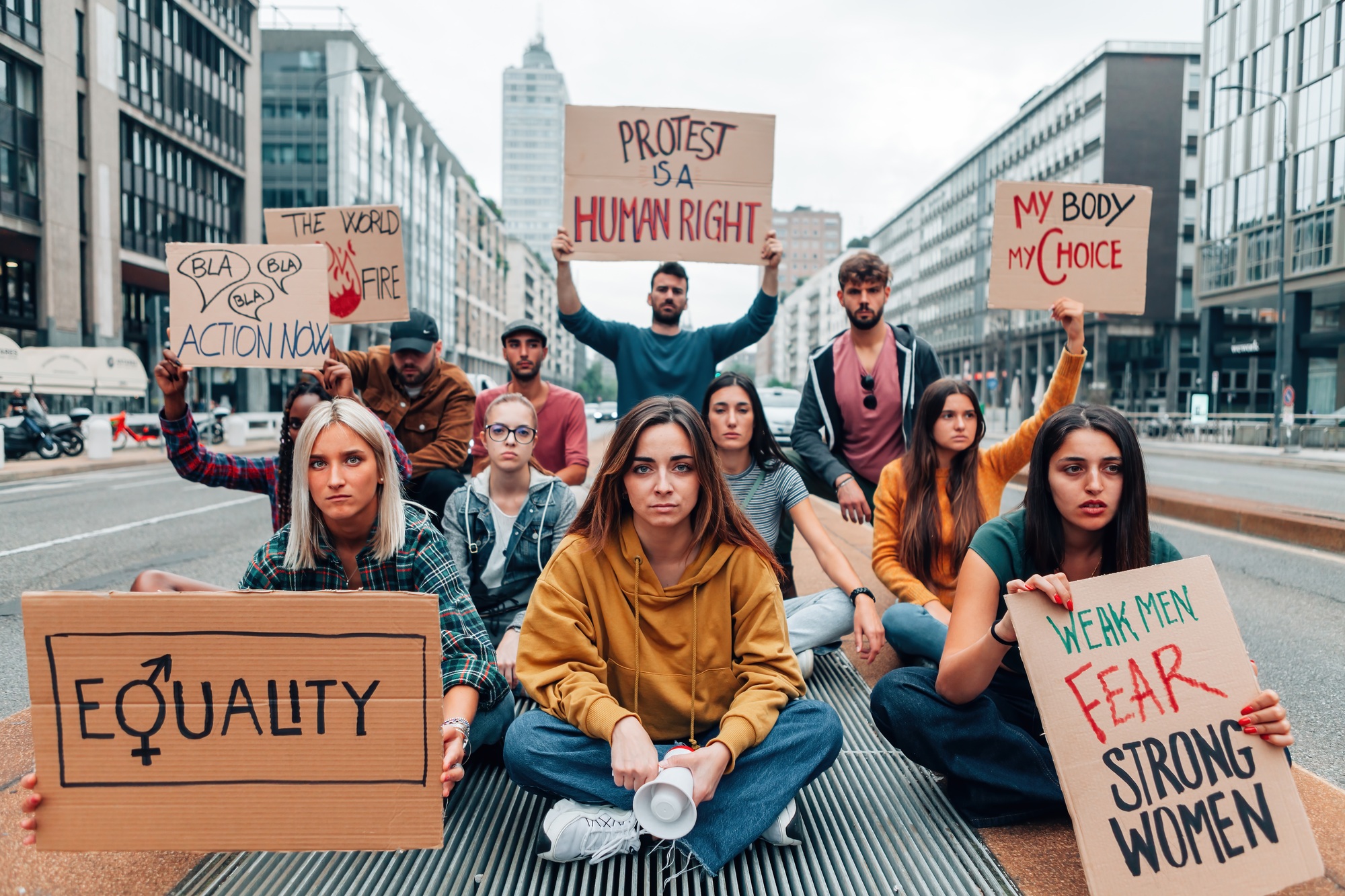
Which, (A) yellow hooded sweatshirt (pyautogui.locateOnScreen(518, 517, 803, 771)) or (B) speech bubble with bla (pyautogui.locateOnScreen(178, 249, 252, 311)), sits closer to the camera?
(A) yellow hooded sweatshirt (pyautogui.locateOnScreen(518, 517, 803, 771))

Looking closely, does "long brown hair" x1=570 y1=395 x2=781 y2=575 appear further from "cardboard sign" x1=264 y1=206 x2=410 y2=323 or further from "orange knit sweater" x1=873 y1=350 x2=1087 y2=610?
"cardboard sign" x1=264 y1=206 x2=410 y2=323

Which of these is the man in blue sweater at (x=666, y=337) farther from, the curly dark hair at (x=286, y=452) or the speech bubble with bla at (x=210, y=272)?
the speech bubble with bla at (x=210, y=272)

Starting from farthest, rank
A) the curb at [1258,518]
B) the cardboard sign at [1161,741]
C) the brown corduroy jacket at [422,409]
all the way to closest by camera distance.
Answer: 1. the curb at [1258,518]
2. the brown corduroy jacket at [422,409]
3. the cardboard sign at [1161,741]

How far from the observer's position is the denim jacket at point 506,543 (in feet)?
11.8

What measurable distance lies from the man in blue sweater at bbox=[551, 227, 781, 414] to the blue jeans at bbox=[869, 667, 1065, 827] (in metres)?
2.42

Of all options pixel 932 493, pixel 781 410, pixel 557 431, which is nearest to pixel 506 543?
pixel 557 431

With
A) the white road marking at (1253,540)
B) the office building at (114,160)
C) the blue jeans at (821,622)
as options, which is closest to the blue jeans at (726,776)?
the blue jeans at (821,622)

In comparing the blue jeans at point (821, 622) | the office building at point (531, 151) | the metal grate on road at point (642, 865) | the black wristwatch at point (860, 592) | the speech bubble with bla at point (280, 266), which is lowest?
the metal grate on road at point (642, 865)

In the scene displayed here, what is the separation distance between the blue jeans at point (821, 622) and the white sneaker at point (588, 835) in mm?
1647

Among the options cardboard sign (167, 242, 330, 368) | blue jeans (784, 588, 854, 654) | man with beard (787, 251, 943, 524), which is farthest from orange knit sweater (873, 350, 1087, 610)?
cardboard sign (167, 242, 330, 368)

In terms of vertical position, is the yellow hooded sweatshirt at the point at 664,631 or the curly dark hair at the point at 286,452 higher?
the curly dark hair at the point at 286,452

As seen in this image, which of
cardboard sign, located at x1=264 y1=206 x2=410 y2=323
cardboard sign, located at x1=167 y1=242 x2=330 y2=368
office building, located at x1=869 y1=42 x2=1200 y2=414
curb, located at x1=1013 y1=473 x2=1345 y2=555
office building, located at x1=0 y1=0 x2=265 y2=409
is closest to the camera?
cardboard sign, located at x1=167 y1=242 x2=330 y2=368

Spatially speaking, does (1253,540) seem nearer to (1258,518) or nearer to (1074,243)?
(1258,518)

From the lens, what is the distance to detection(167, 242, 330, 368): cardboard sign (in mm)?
3975
